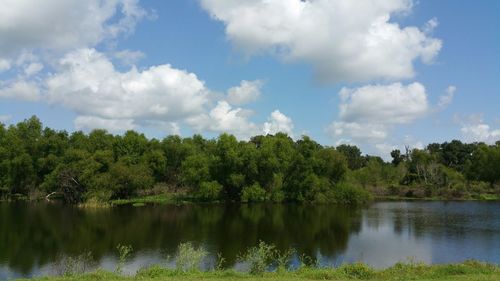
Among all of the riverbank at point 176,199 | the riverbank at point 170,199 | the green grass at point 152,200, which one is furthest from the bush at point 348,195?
the green grass at point 152,200

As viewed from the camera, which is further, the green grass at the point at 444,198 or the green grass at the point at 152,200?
the green grass at the point at 444,198

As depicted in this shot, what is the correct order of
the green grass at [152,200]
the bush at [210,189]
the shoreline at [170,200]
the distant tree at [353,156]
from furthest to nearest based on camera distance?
the distant tree at [353,156] → the bush at [210,189] → the green grass at [152,200] → the shoreline at [170,200]

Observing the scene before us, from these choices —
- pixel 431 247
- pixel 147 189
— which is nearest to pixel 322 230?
pixel 431 247

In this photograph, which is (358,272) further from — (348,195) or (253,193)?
(348,195)

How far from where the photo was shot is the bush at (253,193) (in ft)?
261

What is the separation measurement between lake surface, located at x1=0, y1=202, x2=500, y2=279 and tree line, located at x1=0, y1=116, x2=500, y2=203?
11.9 m

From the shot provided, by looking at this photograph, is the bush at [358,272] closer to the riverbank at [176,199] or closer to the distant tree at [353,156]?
the riverbank at [176,199]

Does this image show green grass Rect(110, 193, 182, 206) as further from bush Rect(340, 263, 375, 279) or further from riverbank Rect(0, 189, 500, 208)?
bush Rect(340, 263, 375, 279)

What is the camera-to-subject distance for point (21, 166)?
83.2 m

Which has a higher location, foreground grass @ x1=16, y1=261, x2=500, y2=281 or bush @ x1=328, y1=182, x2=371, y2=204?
bush @ x1=328, y1=182, x2=371, y2=204

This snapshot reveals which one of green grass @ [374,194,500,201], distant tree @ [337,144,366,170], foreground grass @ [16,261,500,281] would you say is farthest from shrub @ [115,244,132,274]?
distant tree @ [337,144,366,170]

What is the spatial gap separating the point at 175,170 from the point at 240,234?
178 feet

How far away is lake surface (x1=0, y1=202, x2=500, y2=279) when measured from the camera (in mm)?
32312

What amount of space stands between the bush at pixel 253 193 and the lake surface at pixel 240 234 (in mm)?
12989
